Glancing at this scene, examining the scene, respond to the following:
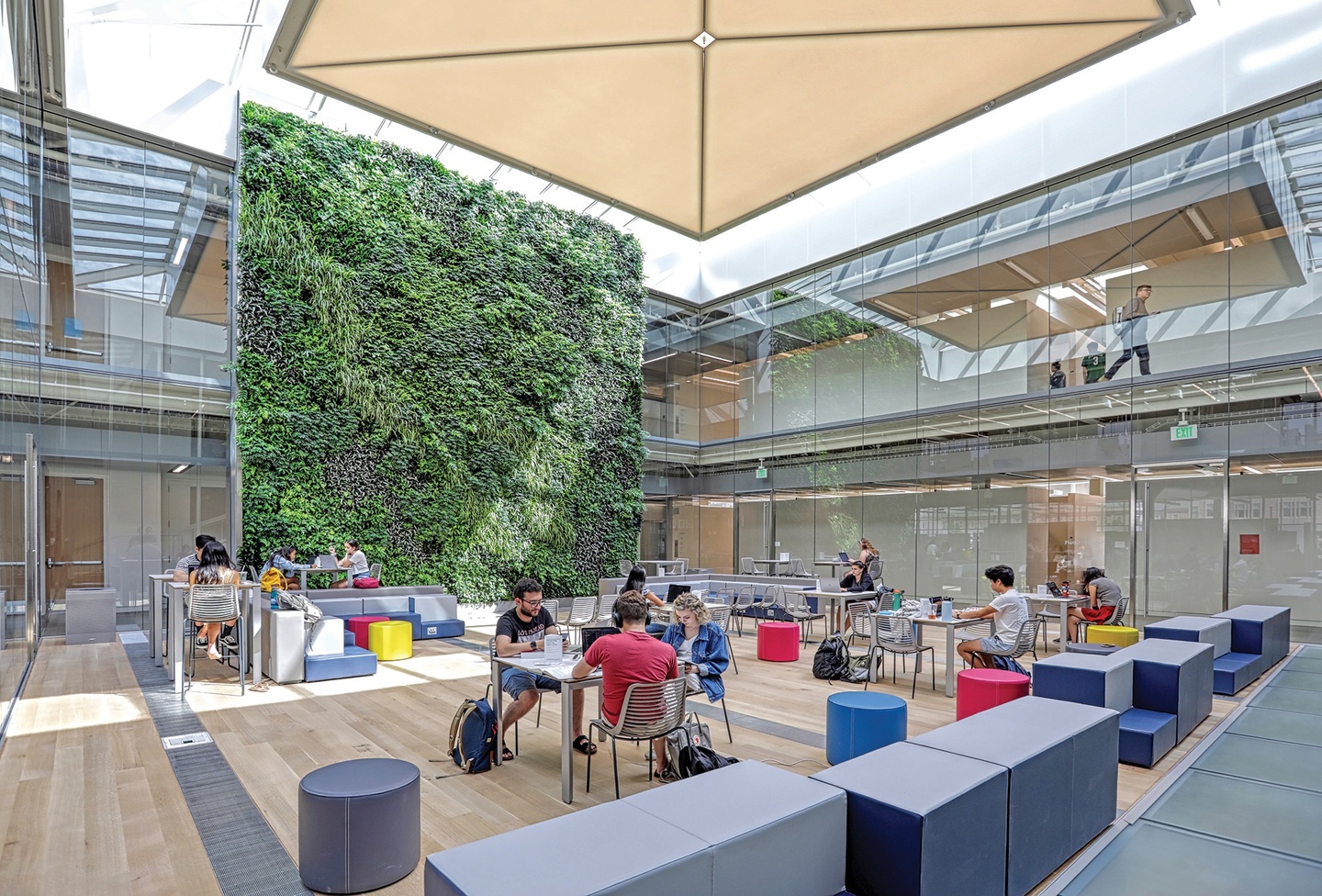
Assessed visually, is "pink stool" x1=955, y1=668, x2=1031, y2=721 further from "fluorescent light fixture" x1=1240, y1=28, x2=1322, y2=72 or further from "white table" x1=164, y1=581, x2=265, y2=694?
"fluorescent light fixture" x1=1240, y1=28, x2=1322, y2=72

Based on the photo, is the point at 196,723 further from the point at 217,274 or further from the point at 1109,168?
the point at 1109,168

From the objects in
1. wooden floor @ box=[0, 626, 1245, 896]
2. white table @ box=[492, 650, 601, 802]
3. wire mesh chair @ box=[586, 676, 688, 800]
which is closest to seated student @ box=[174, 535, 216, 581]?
wooden floor @ box=[0, 626, 1245, 896]

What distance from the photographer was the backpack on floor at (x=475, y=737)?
5.64m

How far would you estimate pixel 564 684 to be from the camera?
17.2 ft

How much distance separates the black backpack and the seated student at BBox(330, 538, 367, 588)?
8258mm

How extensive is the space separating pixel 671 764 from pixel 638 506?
45.5 feet

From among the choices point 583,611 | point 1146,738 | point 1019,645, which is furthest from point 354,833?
Result: point 1019,645

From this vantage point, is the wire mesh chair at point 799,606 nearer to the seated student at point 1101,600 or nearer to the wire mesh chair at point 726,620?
the wire mesh chair at point 726,620

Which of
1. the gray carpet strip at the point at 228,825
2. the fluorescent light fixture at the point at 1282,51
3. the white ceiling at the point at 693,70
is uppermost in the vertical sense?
the fluorescent light fixture at the point at 1282,51

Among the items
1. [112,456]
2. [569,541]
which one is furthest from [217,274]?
[569,541]

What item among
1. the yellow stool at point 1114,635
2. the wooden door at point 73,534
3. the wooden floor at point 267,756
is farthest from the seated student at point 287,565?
the yellow stool at point 1114,635

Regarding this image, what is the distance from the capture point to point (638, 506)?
753 inches

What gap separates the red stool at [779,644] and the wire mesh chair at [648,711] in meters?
5.71

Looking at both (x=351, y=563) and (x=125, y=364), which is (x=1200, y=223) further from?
(x=125, y=364)
